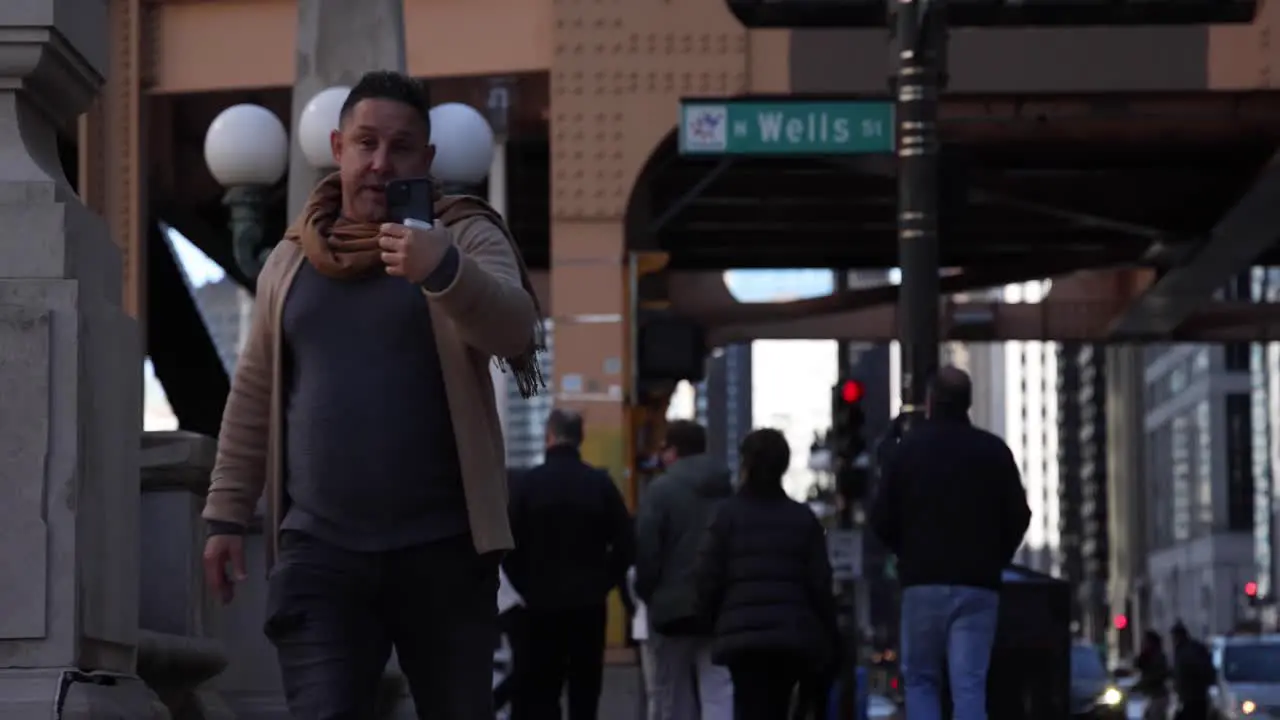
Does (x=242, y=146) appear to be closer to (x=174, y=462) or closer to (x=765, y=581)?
(x=765, y=581)

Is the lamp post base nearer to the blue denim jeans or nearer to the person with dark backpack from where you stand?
the blue denim jeans

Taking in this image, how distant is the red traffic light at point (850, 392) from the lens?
26672mm

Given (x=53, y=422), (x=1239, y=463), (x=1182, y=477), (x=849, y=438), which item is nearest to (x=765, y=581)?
(x=53, y=422)

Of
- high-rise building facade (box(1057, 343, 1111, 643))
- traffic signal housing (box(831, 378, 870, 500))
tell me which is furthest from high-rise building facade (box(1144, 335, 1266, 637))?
traffic signal housing (box(831, 378, 870, 500))

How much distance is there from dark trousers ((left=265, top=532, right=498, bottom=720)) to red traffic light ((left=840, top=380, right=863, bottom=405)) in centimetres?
2123

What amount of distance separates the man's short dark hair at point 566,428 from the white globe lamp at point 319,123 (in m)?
2.24

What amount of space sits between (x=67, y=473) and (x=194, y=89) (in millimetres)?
19800

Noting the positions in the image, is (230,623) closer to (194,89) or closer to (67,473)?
(67,473)

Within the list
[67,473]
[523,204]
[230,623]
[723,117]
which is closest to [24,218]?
[67,473]

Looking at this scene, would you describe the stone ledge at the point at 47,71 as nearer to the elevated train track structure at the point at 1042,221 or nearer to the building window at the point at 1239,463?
the elevated train track structure at the point at 1042,221

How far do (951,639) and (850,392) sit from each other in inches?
612

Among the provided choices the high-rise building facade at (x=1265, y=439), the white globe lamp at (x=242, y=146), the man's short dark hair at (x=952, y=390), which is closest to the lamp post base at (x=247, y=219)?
the white globe lamp at (x=242, y=146)

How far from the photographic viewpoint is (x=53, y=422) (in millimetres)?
6012

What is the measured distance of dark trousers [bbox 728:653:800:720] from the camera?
11305 mm
